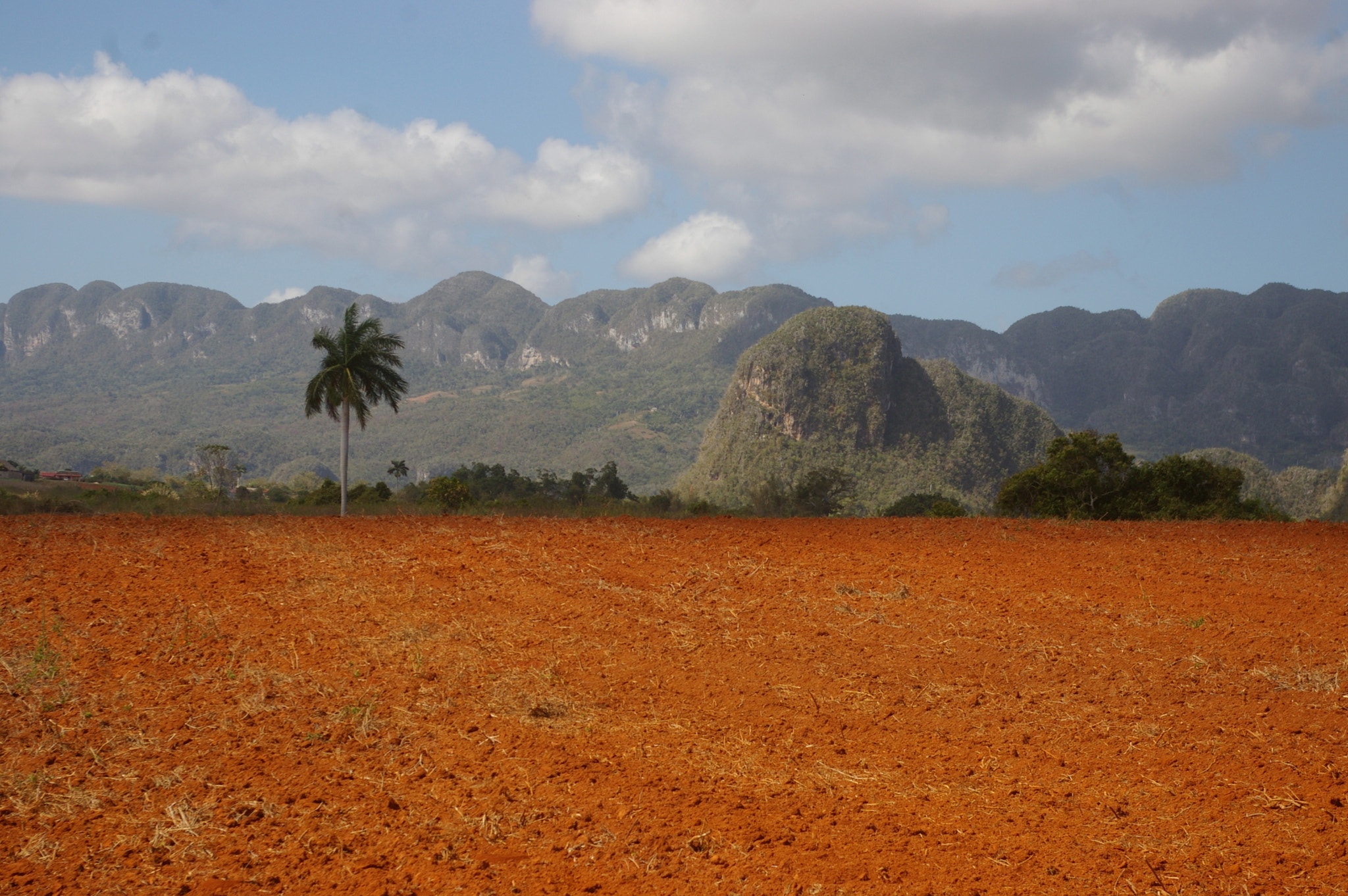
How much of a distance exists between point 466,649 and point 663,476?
13428cm

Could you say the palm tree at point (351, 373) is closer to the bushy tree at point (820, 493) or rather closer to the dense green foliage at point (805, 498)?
the dense green foliage at point (805, 498)

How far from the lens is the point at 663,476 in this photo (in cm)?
14162

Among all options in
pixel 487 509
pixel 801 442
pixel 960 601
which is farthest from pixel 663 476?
pixel 960 601

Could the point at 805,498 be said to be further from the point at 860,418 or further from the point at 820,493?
the point at 860,418

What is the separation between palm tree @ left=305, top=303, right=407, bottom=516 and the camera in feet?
85.8

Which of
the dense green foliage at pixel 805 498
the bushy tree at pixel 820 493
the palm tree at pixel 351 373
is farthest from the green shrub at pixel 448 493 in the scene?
the bushy tree at pixel 820 493

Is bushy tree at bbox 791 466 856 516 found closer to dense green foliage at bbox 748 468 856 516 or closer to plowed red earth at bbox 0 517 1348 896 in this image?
dense green foliage at bbox 748 468 856 516

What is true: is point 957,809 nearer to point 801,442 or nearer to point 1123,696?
point 1123,696

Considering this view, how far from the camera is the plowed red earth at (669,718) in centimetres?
413

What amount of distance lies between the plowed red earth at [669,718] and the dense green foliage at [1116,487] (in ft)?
34.2

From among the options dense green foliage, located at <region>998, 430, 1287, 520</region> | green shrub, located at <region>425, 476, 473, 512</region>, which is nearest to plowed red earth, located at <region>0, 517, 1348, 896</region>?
dense green foliage, located at <region>998, 430, 1287, 520</region>

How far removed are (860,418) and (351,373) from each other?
93.7 metres

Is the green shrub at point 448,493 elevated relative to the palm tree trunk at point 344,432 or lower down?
lower down

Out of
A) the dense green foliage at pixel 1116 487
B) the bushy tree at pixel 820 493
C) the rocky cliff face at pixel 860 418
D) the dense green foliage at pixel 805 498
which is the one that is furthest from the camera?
the rocky cliff face at pixel 860 418
